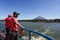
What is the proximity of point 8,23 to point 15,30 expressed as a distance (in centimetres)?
40

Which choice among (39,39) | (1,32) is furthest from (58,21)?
(1,32)

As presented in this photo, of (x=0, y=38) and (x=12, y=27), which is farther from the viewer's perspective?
(x=0, y=38)

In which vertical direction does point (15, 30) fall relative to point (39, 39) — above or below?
above

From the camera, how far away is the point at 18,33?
6598 mm

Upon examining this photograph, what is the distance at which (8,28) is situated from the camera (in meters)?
6.31

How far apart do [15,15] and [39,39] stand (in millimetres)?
21352

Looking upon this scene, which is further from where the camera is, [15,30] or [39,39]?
[39,39]

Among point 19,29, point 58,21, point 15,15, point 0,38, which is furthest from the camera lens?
point 58,21

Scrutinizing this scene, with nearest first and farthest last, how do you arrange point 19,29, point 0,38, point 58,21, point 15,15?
1. point 15,15
2. point 19,29
3. point 0,38
4. point 58,21

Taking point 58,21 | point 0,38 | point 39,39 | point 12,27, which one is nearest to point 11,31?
point 12,27

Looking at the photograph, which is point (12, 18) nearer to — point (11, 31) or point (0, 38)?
point (11, 31)

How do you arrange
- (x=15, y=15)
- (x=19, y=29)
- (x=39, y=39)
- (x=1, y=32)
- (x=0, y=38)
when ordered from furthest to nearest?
(x=39, y=39) < (x=1, y=32) < (x=0, y=38) < (x=19, y=29) < (x=15, y=15)

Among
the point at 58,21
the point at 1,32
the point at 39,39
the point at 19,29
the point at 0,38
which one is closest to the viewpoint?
the point at 19,29

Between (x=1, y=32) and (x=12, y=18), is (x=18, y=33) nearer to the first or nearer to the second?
(x=12, y=18)
